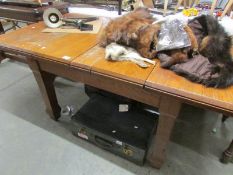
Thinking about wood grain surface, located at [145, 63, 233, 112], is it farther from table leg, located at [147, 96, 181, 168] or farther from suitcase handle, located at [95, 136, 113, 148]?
suitcase handle, located at [95, 136, 113, 148]

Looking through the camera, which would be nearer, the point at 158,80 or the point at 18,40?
the point at 158,80

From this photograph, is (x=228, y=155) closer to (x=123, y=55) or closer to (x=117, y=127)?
(x=117, y=127)

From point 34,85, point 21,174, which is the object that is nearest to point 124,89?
point 21,174

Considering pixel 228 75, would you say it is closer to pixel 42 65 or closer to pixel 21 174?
pixel 42 65

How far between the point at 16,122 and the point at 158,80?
1.49 meters

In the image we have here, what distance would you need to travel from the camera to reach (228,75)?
0.79 metres

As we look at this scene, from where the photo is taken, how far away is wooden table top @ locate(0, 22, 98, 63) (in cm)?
109

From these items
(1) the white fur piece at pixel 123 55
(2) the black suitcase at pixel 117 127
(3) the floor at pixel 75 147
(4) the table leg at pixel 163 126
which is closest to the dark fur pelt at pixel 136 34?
(1) the white fur piece at pixel 123 55

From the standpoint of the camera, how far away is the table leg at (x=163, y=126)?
893 mm

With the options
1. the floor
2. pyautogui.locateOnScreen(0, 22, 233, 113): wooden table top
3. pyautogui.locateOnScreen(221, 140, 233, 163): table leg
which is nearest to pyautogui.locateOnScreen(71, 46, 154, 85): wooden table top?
pyautogui.locateOnScreen(0, 22, 233, 113): wooden table top

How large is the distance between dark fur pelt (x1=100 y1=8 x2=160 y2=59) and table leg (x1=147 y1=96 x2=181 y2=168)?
30 centimetres

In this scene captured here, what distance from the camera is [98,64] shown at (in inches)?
38.8

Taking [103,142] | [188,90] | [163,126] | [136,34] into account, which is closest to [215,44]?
[188,90]

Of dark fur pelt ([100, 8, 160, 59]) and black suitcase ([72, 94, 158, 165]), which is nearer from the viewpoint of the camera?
dark fur pelt ([100, 8, 160, 59])
